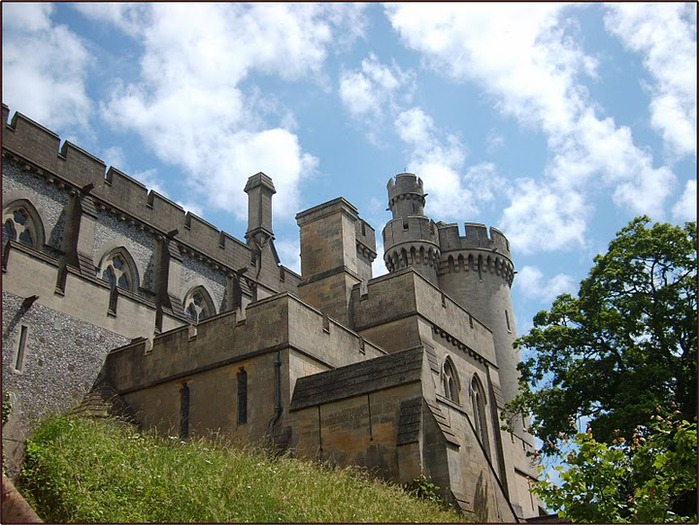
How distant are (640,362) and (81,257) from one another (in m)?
15.5

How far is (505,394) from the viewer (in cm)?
3161

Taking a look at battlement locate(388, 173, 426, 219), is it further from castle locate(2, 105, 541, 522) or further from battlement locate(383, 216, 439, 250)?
castle locate(2, 105, 541, 522)

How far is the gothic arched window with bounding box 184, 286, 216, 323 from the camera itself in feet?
91.5

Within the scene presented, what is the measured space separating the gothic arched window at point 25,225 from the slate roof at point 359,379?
33.6ft

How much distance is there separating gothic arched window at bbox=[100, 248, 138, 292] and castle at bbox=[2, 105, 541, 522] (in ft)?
0.16

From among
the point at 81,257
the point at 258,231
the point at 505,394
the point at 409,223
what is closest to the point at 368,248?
the point at 409,223

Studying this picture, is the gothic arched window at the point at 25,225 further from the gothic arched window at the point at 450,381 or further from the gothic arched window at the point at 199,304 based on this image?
the gothic arched window at the point at 450,381

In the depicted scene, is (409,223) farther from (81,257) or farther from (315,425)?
(315,425)

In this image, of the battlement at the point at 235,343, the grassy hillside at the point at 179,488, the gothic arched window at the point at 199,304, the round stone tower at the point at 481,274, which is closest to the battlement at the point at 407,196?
the round stone tower at the point at 481,274

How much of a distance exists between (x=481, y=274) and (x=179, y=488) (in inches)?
1000

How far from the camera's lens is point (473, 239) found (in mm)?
35562

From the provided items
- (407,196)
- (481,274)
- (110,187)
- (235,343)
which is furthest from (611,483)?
(407,196)

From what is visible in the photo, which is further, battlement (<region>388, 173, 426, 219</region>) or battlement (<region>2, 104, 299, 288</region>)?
battlement (<region>388, 173, 426, 219</region>)

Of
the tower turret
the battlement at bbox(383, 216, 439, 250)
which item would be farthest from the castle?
the battlement at bbox(383, 216, 439, 250)
